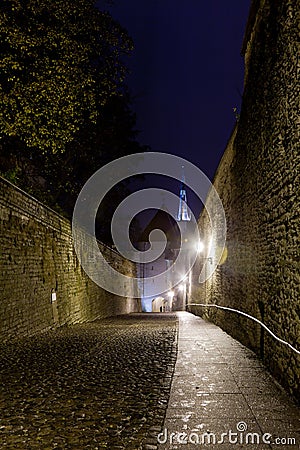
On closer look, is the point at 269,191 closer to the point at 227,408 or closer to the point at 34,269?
the point at 227,408

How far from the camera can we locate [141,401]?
4277 millimetres

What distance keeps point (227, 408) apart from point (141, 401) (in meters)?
0.88

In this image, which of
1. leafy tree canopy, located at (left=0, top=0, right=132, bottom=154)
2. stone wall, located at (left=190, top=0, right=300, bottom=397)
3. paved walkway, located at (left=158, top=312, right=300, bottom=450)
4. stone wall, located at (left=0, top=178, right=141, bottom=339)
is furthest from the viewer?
leafy tree canopy, located at (left=0, top=0, right=132, bottom=154)

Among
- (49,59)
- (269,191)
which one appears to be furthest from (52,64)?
(269,191)

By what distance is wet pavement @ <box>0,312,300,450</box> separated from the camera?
11.0 ft

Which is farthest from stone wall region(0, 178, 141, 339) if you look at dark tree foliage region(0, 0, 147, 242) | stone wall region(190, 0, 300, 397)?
stone wall region(190, 0, 300, 397)

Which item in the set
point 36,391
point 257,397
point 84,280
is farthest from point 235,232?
point 84,280

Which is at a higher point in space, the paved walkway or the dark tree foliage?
the dark tree foliage

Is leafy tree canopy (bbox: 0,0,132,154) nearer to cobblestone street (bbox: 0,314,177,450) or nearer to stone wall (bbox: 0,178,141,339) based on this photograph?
stone wall (bbox: 0,178,141,339)

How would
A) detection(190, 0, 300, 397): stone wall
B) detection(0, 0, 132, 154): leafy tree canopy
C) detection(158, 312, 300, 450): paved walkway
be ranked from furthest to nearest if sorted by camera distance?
detection(0, 0, 132, 154): leafy tree canopy < detection(190, 0, 300, 397): stone wall < detection(158, 312, 300, 450): paved walkway

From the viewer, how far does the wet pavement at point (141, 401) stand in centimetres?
335

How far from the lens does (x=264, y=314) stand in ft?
20.1

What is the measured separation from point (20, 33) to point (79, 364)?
6.97m

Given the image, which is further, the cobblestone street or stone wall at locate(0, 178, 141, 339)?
stone wall at locate(0, 178, 141, 339)
